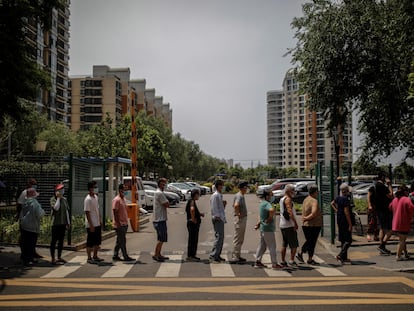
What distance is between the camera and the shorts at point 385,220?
1349 centimetres

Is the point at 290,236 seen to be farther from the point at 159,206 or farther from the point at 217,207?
the point at 159,206

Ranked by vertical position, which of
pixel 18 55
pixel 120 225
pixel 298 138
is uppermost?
pixel 298 138

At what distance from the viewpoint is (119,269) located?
448 inches

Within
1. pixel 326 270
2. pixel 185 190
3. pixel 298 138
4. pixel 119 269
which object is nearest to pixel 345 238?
pixel 326 270

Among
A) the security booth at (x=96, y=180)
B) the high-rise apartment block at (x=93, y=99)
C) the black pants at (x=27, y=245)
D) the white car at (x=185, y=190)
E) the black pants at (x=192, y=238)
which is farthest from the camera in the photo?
the high-rise apartment block at (x=93, y=99)

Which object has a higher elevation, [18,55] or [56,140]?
[56,140]

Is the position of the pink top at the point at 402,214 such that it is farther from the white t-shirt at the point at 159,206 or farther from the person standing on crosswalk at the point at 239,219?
the white t-shirt at the point at 159,206

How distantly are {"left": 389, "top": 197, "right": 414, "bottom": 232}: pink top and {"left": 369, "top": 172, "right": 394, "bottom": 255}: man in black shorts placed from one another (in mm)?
833

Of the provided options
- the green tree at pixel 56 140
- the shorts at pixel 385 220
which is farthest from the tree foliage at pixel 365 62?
the green tree at pixel 56 140

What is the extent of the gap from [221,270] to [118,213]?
305 centimetres

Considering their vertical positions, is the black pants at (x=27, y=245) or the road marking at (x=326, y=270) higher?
the black pants at (x=27, y=245)

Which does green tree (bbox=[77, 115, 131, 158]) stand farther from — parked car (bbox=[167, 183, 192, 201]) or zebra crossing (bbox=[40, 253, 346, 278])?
zebra crossing (bbox=[40, 253, 346, 278])

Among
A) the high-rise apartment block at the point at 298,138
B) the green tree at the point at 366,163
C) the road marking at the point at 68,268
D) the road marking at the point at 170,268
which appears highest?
the high-rise apartment block at the point at 298,138

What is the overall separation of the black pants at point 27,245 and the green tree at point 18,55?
4.35 m
